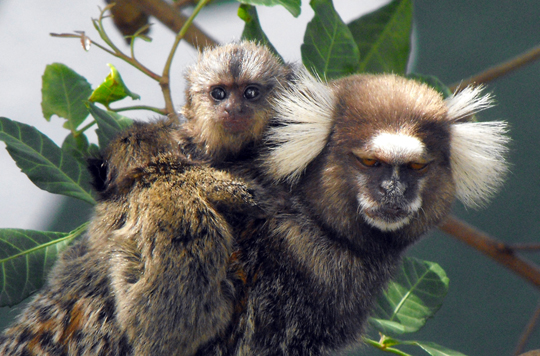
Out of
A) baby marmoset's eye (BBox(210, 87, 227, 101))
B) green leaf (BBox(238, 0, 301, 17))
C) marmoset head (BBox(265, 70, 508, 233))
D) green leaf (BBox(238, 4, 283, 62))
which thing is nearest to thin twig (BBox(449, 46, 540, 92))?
marmoset head (BBox(265, 70, 508, 233))

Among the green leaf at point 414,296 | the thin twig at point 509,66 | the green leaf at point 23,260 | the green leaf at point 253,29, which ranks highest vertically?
the green leaf at point 253,29

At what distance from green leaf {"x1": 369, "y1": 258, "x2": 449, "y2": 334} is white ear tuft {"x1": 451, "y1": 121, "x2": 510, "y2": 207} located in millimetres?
472

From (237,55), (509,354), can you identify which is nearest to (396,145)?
(237,55)

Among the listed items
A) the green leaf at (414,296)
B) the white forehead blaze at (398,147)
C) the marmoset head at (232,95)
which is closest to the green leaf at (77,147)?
the marmoset head at (232,95)

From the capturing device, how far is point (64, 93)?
6.82ft

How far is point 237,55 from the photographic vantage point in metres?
1.95

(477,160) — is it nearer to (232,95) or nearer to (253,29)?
(232,95)

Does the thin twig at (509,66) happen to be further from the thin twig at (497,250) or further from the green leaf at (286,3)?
the green leaf at (286,3)

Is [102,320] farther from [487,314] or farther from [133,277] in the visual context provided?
[487,314]

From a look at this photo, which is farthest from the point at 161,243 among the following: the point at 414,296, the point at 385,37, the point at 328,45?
the point at 385,37

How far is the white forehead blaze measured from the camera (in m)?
1.51

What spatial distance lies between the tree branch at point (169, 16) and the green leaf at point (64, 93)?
595 mm

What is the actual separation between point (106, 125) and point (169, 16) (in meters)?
0.95

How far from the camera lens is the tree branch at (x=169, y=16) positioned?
2.52m
